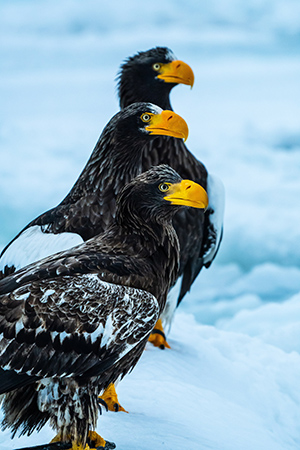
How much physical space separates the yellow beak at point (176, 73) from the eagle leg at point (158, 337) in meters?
1.52

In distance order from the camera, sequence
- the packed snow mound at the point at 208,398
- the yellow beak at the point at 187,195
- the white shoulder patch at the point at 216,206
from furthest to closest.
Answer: the white shoulder patch at the point at 216,206
the packed snow mound at the point at 208,398
the yellow beak at the point at 187,195

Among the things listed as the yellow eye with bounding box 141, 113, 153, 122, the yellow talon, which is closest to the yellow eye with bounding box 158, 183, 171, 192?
the yellow eye with bounding box 141, 113, 153, 122

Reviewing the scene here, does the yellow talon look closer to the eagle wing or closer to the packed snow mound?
the packed snow mound

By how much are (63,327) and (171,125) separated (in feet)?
4.05

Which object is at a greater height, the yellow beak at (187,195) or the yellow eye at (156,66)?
the yellow eye at (156,66)

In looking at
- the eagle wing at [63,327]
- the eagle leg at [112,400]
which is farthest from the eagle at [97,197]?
the eagle wing at [63,327]

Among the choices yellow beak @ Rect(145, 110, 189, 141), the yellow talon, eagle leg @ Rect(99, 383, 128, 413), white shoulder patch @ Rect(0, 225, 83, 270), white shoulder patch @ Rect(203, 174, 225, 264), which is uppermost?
white shoulder patch @ Rect(203, 174, 225, 264)

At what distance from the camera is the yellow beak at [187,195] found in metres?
2.66

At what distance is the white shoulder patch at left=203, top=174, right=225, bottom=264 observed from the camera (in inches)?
175

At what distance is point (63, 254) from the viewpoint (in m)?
2.72

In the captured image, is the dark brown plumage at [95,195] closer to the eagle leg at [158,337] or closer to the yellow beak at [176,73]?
the yellow beak at [176,73]

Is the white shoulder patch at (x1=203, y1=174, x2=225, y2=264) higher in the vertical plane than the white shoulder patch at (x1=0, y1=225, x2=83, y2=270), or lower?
higher

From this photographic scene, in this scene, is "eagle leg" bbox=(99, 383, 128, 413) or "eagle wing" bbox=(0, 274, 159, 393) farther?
"eagle leg" bbox=(99, 383, 128, 413)

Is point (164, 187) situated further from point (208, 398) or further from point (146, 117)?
point (208, 398)
